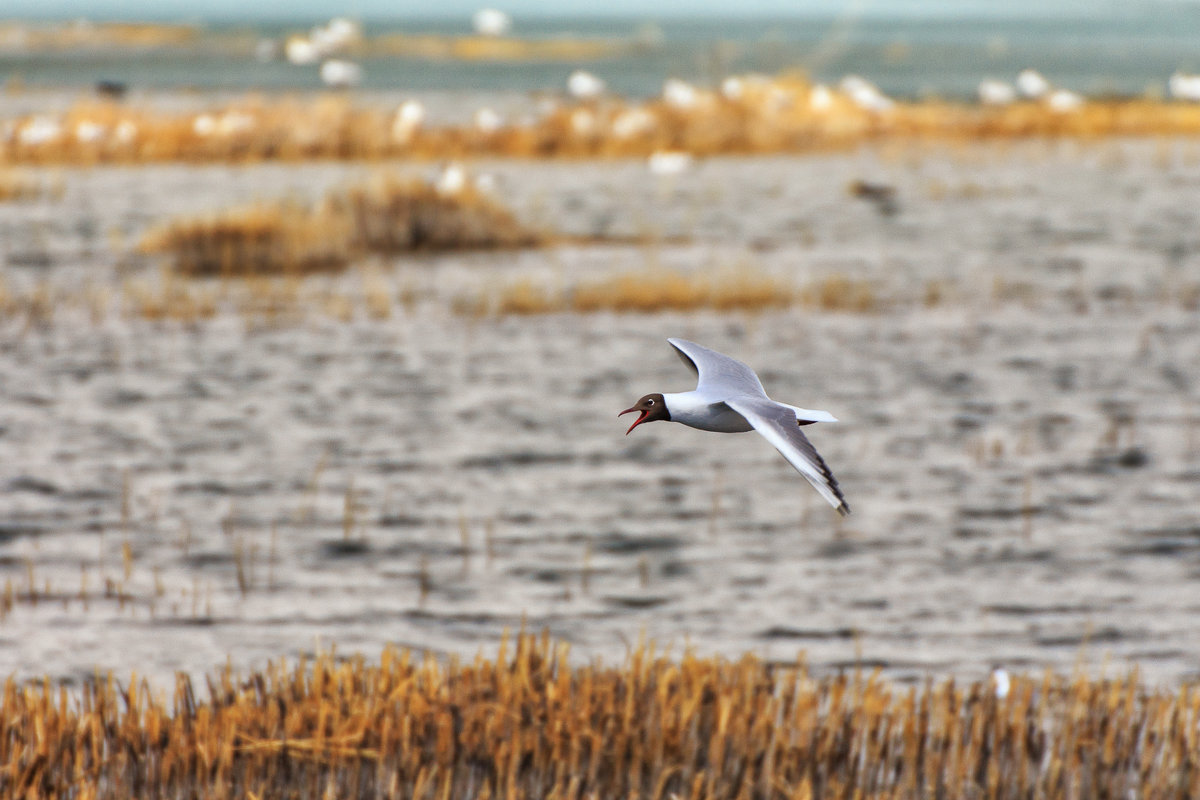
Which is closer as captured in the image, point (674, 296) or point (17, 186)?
point (674, 296)

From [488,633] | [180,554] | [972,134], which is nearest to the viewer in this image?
[488,633]

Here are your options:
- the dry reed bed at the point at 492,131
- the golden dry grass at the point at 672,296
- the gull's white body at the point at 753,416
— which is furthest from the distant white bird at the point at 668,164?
the gull's white body at the point at 753,416

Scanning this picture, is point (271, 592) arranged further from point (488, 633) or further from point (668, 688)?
point (668, 688)

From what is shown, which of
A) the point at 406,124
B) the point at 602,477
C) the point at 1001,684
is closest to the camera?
the point at 1001,684

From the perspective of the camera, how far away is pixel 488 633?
10.8 meters

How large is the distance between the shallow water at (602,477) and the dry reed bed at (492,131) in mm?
12411

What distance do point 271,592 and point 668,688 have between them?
4248 millimetres

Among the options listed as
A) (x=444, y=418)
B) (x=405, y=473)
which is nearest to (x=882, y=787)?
(x=405, y=473)

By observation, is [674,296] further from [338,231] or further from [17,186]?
[17,186]

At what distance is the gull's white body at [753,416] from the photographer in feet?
10.3

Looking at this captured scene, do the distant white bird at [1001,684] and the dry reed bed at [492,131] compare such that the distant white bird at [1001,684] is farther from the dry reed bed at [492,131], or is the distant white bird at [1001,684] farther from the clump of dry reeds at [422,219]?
the dry reed bed at [492,131]

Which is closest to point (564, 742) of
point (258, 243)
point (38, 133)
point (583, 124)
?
point (258, 243)

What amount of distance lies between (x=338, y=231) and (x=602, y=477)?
1239 centimetres

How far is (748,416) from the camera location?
3246mm
